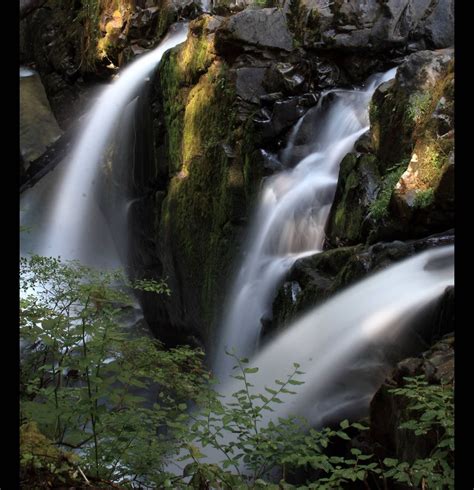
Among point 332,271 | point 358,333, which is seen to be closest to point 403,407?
point 358,333

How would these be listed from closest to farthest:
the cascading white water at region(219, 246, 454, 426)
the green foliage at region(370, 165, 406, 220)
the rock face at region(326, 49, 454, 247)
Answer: the cascading white water at region(219, 246, 454, 426) < the rock face at region(326, 49, 454, 247) < the green foliage at region(370, 165, 406, 220)

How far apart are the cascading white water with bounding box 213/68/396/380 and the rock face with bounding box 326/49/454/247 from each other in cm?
56

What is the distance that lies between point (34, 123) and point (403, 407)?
13199mm

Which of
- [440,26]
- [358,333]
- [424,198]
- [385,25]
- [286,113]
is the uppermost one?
[385,25]

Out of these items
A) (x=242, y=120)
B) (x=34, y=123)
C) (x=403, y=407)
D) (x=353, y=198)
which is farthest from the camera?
(x=34, y=123)

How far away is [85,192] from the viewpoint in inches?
496

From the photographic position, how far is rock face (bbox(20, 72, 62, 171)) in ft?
45.5

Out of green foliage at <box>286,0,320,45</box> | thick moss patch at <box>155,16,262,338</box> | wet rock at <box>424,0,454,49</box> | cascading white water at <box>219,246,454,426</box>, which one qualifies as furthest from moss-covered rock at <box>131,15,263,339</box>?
cascading white water at <box>219,246,454,426</box>

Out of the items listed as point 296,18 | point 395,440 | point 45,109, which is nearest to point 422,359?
point 395,440

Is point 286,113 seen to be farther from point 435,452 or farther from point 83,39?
point 83,39

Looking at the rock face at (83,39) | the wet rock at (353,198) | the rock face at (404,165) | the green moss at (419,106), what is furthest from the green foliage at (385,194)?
the rock face at (83,39)

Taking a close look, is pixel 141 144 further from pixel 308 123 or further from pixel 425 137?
pixel 425 137

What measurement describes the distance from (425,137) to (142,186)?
6.80 meters

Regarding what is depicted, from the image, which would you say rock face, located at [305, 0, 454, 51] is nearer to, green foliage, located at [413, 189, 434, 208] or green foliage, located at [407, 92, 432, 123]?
green foliage, located at [407, 92, 432, 123]
